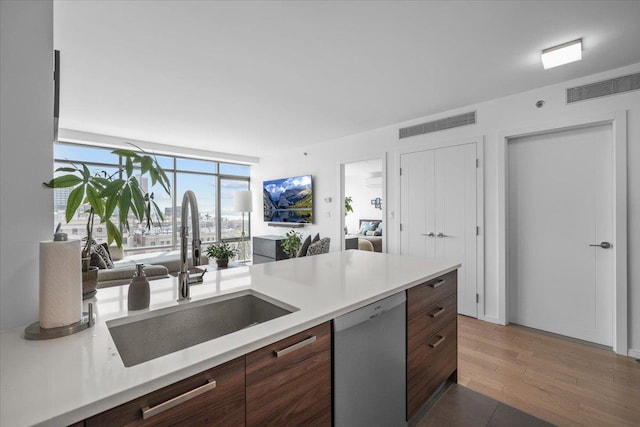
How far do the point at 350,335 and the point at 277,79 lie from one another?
7.93ft

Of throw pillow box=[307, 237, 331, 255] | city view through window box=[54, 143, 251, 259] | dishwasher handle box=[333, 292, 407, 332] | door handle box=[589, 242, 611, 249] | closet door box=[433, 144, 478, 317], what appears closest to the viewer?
dishwasher handle box=[333, 292, 407, 332]

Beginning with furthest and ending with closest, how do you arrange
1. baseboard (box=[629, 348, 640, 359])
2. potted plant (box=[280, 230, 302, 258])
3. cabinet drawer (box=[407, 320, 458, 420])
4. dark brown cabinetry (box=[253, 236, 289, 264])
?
1. dark brown cabinetry (box=[253, 236, 289, 264])
2. potted plant (box=[280, 230, 302, 258])
3. baseboard (box=[629, 348, 640, 359])
4. cabinet drawer (box=[407, 320, 458, 420])

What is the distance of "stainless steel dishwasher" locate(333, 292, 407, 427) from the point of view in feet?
3.80

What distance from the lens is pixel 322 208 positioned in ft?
17.1

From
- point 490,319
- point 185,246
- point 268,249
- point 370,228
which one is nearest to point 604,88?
point 490,319

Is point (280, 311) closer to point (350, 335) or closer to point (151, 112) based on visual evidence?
point (350, 335)

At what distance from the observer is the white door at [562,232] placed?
2.67 metres

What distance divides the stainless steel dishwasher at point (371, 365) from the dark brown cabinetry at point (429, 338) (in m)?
0.09

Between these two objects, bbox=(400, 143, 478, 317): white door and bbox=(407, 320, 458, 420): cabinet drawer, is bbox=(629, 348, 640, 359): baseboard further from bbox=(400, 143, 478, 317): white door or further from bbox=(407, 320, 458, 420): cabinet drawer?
bbox=(407, 320, 458, 420): cabinet drawer

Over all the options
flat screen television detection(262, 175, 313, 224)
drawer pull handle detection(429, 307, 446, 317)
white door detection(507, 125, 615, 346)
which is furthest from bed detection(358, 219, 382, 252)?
drawer pull handle detection(429, 307, 446, 317)

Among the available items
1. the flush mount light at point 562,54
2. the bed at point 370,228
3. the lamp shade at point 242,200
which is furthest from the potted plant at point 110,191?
the bed at point 370,228

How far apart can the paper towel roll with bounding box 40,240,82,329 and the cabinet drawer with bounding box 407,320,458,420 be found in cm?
147

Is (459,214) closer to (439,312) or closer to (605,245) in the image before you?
(605,245)

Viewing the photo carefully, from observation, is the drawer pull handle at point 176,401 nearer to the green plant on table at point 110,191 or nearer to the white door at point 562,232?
the green plant on table at point 110,191
